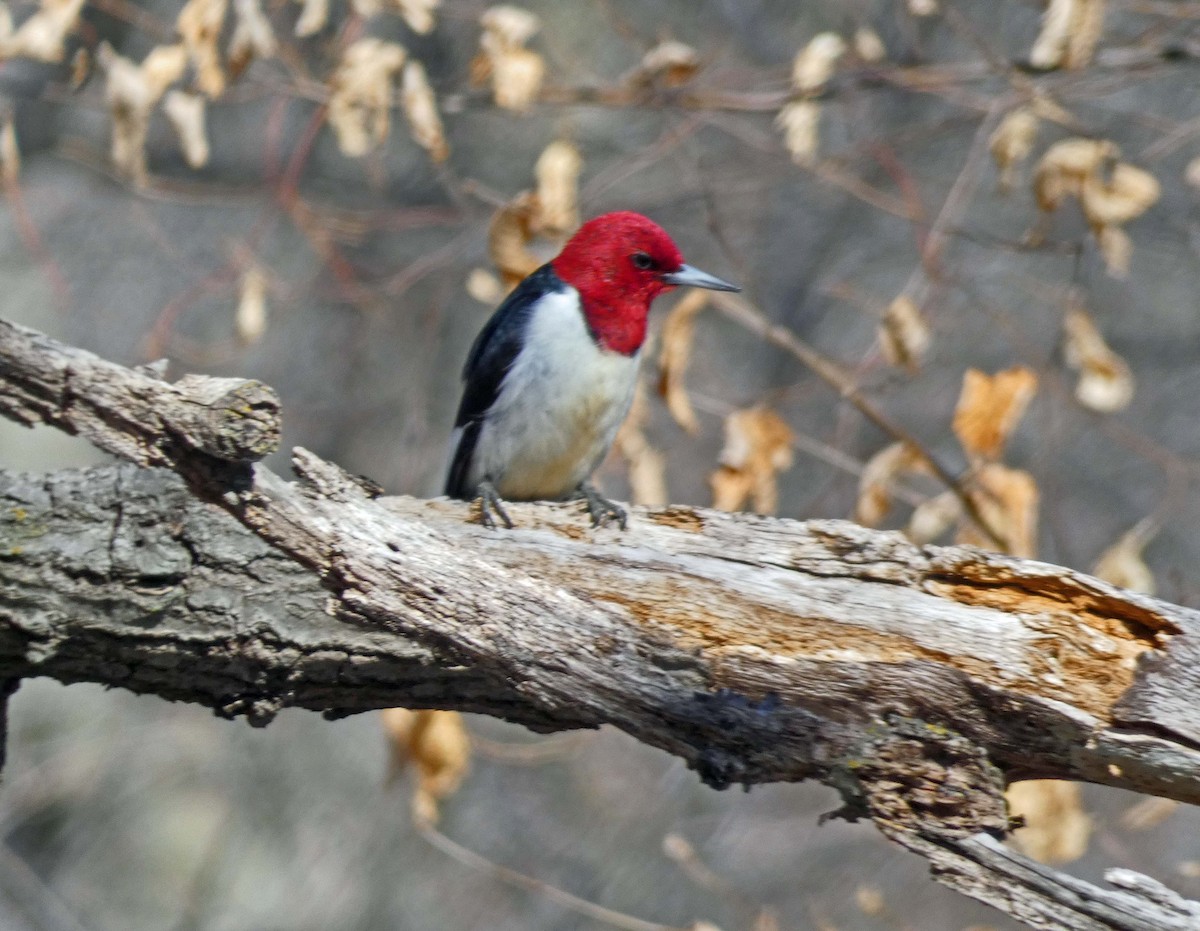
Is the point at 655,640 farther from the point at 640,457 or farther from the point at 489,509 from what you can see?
the point at 640,457

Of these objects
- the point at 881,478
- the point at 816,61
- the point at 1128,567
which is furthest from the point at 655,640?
the point at 816,61

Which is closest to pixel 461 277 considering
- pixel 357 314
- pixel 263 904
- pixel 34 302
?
pixel 357 314

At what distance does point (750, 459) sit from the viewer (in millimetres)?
4227

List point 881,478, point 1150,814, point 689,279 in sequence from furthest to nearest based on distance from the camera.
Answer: point 1150,814
point 881,478
point 689,279

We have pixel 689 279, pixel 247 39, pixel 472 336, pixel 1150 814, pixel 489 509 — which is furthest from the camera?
pixel 472 336

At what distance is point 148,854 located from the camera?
7.73 meters

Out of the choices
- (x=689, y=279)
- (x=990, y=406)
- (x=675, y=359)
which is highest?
(x=689, y=279)

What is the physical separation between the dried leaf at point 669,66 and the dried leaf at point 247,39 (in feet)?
3.95

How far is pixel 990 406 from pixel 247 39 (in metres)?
2.52

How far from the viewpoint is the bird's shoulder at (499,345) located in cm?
399

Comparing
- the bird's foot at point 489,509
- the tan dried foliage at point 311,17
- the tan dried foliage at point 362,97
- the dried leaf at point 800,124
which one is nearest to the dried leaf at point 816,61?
the dried leaf at point 800,124

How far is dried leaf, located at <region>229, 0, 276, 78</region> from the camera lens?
4387 mm

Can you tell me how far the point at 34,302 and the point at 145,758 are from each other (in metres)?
2.53

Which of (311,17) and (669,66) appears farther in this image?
(669,66)
